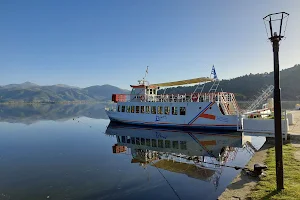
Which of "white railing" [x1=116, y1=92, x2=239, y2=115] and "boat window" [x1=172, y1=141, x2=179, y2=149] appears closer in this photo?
"boat window" [x1=172, y1=141, x2=179, y2=149]

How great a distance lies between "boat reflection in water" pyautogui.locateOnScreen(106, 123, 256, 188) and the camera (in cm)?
1320

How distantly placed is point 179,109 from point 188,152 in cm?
1297

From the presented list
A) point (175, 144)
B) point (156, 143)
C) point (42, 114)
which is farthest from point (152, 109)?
point (42, 114)

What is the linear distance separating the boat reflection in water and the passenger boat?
219 cm

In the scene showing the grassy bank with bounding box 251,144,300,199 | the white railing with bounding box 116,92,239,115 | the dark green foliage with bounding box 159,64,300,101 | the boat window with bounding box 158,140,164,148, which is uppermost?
the dark green foliage with bounding box 159,64,300,101

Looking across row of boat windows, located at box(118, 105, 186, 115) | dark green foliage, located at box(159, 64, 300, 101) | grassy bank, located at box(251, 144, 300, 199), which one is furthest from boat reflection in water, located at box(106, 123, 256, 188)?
dark green foliage, located at box(159, 64, 300, 101)

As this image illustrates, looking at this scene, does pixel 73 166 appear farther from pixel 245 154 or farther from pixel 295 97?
pixel 295 97

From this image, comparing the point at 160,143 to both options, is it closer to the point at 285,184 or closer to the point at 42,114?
the point at 285,184

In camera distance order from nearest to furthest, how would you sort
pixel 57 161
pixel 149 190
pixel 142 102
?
1. pixel 149 190
2. pixel 57 161
3. pixel 142 102

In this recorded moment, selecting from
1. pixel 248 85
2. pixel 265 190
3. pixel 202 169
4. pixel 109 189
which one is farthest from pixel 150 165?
pixel 248 85

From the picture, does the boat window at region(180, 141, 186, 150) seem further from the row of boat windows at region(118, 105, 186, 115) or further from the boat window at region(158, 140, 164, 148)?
the row of boat windows at region(118, 105, 186, 115)

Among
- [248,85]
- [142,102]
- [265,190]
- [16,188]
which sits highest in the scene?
[248,85]

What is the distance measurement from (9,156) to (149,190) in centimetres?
1366

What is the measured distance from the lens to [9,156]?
17891mm
